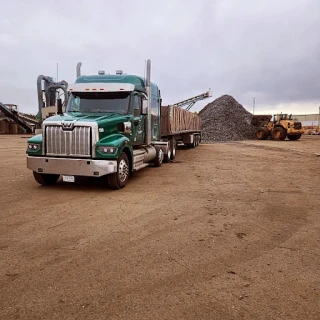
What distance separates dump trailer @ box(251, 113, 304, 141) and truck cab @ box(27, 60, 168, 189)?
24.9 m

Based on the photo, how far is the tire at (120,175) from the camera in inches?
313

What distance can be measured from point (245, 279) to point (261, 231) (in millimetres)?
1675

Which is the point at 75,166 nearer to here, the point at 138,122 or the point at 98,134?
the point at 98,134

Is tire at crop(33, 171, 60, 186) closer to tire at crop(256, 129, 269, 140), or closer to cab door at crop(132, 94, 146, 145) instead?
cab door at crop(132, 94, 146, 145)

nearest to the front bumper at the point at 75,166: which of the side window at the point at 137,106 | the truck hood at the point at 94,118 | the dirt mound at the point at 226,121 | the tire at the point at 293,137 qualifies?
the truck hood at the point at 94,118

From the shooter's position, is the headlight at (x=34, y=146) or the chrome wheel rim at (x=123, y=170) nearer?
the headlight at (x=34, y=146)

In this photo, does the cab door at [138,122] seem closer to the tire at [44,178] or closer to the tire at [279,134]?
the tire at [44,178]

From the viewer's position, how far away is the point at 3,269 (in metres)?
3.71

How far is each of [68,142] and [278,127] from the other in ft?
94.6

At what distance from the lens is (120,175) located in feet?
26.8

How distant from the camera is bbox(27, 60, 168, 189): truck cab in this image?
763 cm

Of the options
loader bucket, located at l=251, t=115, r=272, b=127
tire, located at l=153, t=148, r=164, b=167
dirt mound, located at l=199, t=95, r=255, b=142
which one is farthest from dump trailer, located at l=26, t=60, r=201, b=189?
loader bucket, located at l=251, t=115, r=272, b=127

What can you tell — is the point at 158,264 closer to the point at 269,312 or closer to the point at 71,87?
the point at 269,312

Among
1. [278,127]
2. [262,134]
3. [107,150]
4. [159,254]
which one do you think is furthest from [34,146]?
[262,134]
